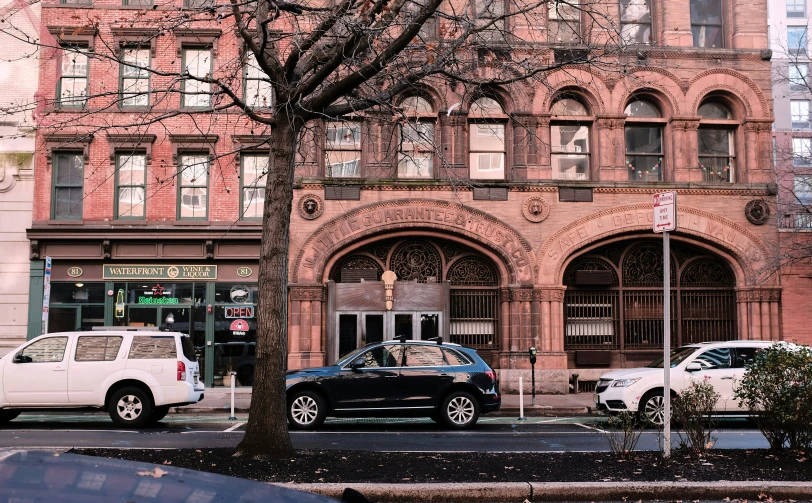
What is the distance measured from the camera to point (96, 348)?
15.9 m

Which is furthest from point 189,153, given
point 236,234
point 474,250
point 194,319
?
point 474,250

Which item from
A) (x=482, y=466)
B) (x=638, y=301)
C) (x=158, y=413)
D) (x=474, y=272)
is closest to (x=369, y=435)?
(x=158, y=413)

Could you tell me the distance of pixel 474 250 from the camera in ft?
80.3

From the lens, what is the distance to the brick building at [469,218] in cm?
2369

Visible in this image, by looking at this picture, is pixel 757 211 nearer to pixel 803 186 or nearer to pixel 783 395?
pixel 803 186

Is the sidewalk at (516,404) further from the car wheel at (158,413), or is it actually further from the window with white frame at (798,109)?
the window with white frame at (798,109)

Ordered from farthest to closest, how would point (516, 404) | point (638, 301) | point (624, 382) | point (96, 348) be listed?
1. point (638, 301)
2. point (516, 404)
3. point (624, 382)
4. point (96, 348)

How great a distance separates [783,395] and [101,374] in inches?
463

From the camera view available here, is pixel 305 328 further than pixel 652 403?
Yes

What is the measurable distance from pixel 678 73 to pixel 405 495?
2022 cm

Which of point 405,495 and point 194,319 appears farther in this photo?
point 194,319

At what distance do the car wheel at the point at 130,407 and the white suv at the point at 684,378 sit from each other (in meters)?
9.01

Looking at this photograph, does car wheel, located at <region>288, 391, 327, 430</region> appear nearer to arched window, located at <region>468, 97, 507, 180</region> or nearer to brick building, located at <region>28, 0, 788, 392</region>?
brick building, located at <region>28, 0, 788, 392</region>

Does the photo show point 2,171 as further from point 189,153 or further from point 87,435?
point 87,435
